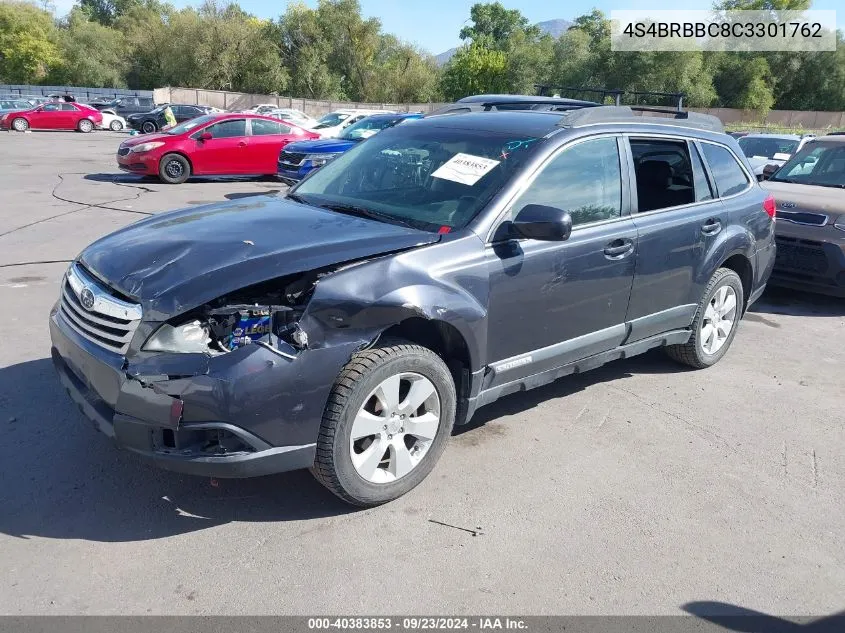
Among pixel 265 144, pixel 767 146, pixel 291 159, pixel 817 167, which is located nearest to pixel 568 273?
pixel 817 167

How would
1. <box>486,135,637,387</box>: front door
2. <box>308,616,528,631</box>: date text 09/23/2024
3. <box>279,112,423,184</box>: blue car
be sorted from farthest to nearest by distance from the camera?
Answer: 1. <box>279,112,423,184</box>: blue car
2. <box>486,135,637,387</box>: front door
3. <box>308,616,528,631</box>: date text 09/23/2024

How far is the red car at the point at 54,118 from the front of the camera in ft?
103

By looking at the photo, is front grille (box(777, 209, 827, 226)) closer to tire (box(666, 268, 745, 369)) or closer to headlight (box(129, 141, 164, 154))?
tire (box(666, 268, 745, 369))

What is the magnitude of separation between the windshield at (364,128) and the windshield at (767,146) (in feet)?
25.6

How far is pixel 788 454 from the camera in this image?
447 centimetres

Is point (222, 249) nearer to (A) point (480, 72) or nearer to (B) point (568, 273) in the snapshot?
(B) point (568, 273)

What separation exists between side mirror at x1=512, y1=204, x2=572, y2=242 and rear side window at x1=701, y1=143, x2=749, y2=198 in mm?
2304

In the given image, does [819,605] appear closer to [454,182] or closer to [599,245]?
[599,245]

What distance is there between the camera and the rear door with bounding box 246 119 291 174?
54.0 ft

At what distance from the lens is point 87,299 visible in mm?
3482

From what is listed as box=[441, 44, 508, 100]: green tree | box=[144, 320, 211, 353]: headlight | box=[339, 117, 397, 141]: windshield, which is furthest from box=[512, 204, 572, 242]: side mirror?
box=[441, 44, 508, 100]: green tree

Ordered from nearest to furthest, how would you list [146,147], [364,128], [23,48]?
[146,147], [364,128], [23,48]

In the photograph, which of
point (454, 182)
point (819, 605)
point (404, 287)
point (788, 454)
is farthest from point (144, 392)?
point (788, 454)

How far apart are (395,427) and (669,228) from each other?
2.46 metres
